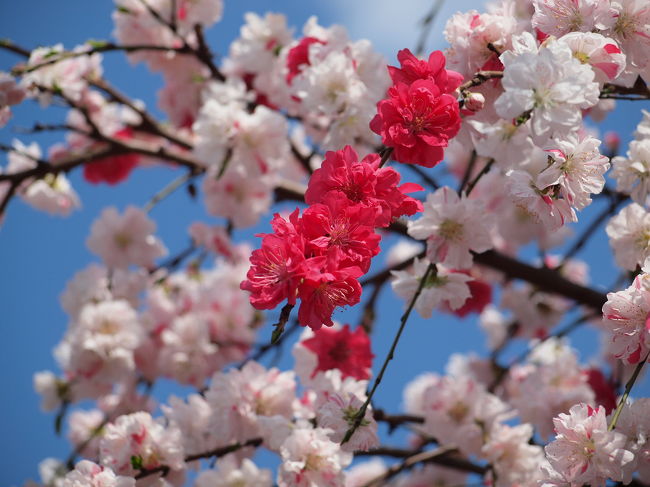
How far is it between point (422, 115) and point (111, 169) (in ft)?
5.61

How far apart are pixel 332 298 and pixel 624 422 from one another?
0.48 m

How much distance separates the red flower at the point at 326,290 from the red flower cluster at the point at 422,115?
23 centimetres

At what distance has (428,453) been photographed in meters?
1.63

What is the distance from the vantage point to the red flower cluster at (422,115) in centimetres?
91

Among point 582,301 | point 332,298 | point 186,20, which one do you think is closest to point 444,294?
point 332,298

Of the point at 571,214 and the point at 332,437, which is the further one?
the point at 332,437

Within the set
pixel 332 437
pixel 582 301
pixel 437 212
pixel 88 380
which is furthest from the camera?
pixel 88 380

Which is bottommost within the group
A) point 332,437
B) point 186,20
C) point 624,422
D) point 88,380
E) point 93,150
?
point 624,422

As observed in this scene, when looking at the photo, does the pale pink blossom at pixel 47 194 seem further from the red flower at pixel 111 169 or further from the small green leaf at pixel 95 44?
the small green leaf at pixel 95 44

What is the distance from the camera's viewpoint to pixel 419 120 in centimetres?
91

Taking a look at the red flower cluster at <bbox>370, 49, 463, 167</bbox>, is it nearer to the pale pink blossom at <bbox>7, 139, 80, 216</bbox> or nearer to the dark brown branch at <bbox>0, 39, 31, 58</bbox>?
the dark brown branch at <bbox>0, 39, 31, 58</bbox>

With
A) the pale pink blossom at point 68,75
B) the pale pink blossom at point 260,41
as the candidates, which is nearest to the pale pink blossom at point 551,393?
the pale pink blossom at point 260,41

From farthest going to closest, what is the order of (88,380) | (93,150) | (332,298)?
1. (93,150)
2. (88,380)
3. (332,298)

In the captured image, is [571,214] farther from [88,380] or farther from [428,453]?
[88,380]
